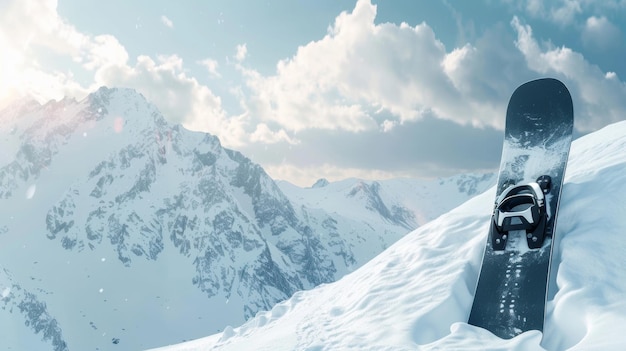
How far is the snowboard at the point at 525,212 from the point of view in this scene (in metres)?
7.14

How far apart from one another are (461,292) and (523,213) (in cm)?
162

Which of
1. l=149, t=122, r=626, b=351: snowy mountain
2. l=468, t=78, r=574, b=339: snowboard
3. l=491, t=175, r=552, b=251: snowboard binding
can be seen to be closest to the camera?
l=149, t=122, r=626, b=351: snowy mountain

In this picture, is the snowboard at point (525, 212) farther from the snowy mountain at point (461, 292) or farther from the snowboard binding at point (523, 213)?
the snowy mountain at point (461, 292)

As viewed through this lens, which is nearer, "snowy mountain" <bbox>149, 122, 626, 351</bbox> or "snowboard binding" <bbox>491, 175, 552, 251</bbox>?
"snowy mountain" <bbox>149, 122, 626, 351</bbox>

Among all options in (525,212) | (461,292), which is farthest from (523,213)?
(461,292)

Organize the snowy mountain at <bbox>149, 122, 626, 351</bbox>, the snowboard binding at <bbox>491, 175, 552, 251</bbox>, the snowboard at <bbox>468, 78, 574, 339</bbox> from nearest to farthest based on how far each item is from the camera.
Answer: the snowy mountain at <bbox>149, 122, 626, 351</bbox>
the snowboard at <bbox>468, 78, 574, 339</bbox>
the snowboard binding at <bbox>491, 175, 552, 251</bbox>

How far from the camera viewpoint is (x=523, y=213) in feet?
26.8

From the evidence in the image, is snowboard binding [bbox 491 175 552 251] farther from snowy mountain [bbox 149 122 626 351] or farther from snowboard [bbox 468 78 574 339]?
snowy mountain [bbox 149 122 626 351]

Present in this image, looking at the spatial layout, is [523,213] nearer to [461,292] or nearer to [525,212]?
[525,212]

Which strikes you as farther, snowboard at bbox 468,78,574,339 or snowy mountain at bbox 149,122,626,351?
snowboard at bbox 468,78,574,339

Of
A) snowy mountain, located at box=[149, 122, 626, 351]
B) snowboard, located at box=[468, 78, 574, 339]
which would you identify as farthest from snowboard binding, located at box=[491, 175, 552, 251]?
snowy mountain, located at box=[149, 122, 626, 351]

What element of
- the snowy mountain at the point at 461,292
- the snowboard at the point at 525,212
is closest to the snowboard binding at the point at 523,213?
the snowboard at the point at 525,212

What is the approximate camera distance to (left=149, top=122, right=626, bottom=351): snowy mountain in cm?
637

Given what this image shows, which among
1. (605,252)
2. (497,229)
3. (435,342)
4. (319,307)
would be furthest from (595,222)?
(319,307)
